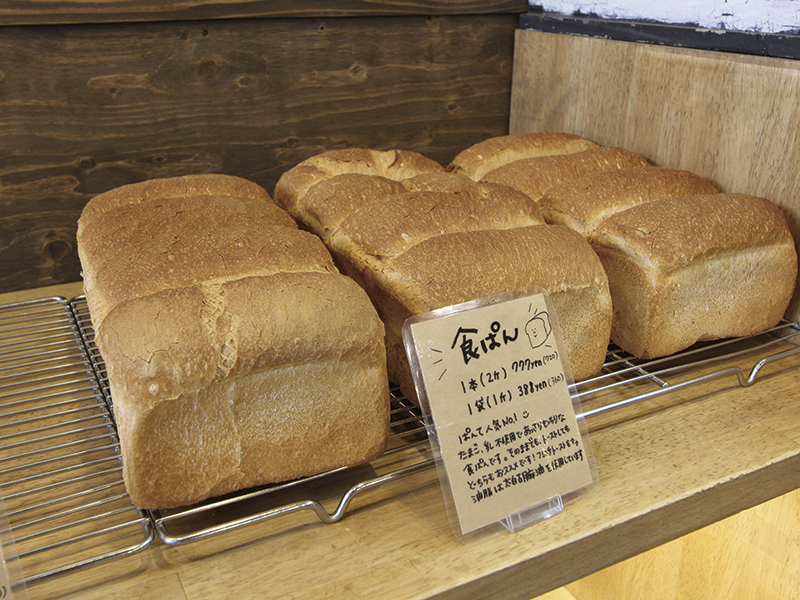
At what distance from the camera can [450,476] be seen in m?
0.87

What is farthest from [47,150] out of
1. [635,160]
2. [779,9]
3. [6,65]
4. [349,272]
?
[779,9]

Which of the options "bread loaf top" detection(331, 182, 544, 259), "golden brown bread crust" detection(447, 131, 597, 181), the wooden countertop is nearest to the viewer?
the wooden countertop

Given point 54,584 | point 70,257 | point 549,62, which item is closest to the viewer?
point 54,584

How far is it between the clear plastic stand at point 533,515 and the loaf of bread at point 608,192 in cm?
60

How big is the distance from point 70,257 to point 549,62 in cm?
143

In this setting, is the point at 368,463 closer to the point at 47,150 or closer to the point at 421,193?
the point at 421,193

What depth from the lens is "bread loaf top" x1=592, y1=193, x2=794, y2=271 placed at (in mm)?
1213

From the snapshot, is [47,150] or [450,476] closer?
[450,476]

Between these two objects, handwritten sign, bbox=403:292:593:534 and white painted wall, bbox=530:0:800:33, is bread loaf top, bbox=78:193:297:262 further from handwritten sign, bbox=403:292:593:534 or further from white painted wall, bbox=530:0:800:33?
white painted wall, bbox=530:0:800:33

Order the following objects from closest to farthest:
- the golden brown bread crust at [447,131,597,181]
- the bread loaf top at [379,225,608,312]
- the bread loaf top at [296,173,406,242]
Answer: the bread loaf top at [379,225,608,312]
the bread loaf top at [296,173,406,242]
the golden brown bread crust at [447,131,597,181]

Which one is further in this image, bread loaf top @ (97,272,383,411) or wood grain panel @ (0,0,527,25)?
wood grain panel @ (0,0,527,25)

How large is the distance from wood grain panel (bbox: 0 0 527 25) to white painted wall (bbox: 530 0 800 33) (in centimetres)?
34

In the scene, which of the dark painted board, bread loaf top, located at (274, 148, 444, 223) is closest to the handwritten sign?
bread loaf top, located at (274, 148, 444, 223)

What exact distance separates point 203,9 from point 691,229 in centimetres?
121
